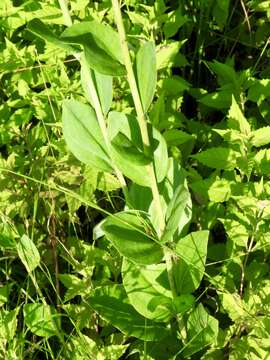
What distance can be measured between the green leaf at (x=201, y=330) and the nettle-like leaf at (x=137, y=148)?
341 mm

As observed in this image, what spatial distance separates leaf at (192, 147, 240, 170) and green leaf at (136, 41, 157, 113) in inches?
16.7

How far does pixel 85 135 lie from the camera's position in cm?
134

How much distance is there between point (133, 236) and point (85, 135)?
25 centimetres

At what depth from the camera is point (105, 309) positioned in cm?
146

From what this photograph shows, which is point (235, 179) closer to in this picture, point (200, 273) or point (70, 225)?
point (200, 273)

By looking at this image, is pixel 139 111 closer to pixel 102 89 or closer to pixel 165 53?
pixel 102 89

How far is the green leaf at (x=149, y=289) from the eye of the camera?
140cm

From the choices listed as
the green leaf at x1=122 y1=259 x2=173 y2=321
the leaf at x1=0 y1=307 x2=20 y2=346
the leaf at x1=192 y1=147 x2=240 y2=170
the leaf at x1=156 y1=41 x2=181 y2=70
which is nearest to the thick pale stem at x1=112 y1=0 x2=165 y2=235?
the green leaf at x1=122 y1=259 x2=173 y2=321

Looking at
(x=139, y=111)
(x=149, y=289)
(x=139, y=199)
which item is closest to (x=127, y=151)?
(x=139, y=111)

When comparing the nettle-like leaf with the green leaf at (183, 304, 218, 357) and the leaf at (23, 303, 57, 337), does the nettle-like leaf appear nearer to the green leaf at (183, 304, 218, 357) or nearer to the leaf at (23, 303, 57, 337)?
the green leaf at (183, 304, 218, 357)

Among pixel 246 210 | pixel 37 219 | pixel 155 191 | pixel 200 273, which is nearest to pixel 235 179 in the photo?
pixel 246 210

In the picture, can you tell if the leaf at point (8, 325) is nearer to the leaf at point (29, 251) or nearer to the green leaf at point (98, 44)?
the leaf at point (29, 251)

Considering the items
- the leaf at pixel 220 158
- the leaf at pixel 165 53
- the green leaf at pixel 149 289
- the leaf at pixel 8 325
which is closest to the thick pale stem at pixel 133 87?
the green leaf at pixel 149 289

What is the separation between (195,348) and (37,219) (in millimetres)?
657
